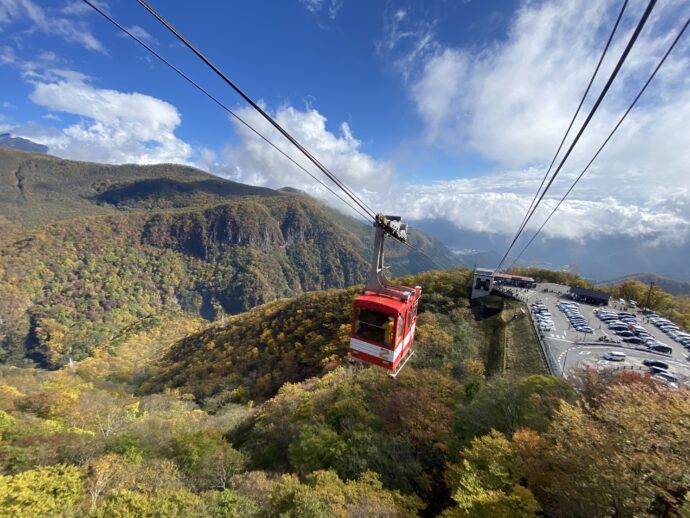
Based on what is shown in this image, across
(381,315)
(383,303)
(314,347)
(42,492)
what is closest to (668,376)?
(381,315)

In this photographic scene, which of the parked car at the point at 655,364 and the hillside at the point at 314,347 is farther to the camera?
the hillside at the point at 314,347

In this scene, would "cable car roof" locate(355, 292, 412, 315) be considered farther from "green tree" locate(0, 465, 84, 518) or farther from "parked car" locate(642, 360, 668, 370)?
"parked car" locate(642, 360, 668, 370)

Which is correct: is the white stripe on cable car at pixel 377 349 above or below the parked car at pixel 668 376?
above

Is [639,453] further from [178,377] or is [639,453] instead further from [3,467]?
[178,377]

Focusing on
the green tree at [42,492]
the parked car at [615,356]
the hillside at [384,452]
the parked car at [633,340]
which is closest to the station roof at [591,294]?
the parked car at [633,340]

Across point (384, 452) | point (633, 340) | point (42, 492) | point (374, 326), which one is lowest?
point (42, 492)

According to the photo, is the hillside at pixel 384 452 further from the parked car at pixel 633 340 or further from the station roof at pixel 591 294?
the station roof at pixel 591 294

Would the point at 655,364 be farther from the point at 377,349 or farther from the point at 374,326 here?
the point at 374,326

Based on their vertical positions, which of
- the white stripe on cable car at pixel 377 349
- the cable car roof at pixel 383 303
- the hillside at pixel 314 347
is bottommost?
the hillside at pixel 314 347

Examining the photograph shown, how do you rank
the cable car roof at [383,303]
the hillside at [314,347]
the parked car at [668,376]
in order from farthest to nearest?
the hillside at [314,347]
the parked car at [668,376]
the cable car roof at [383,303]
